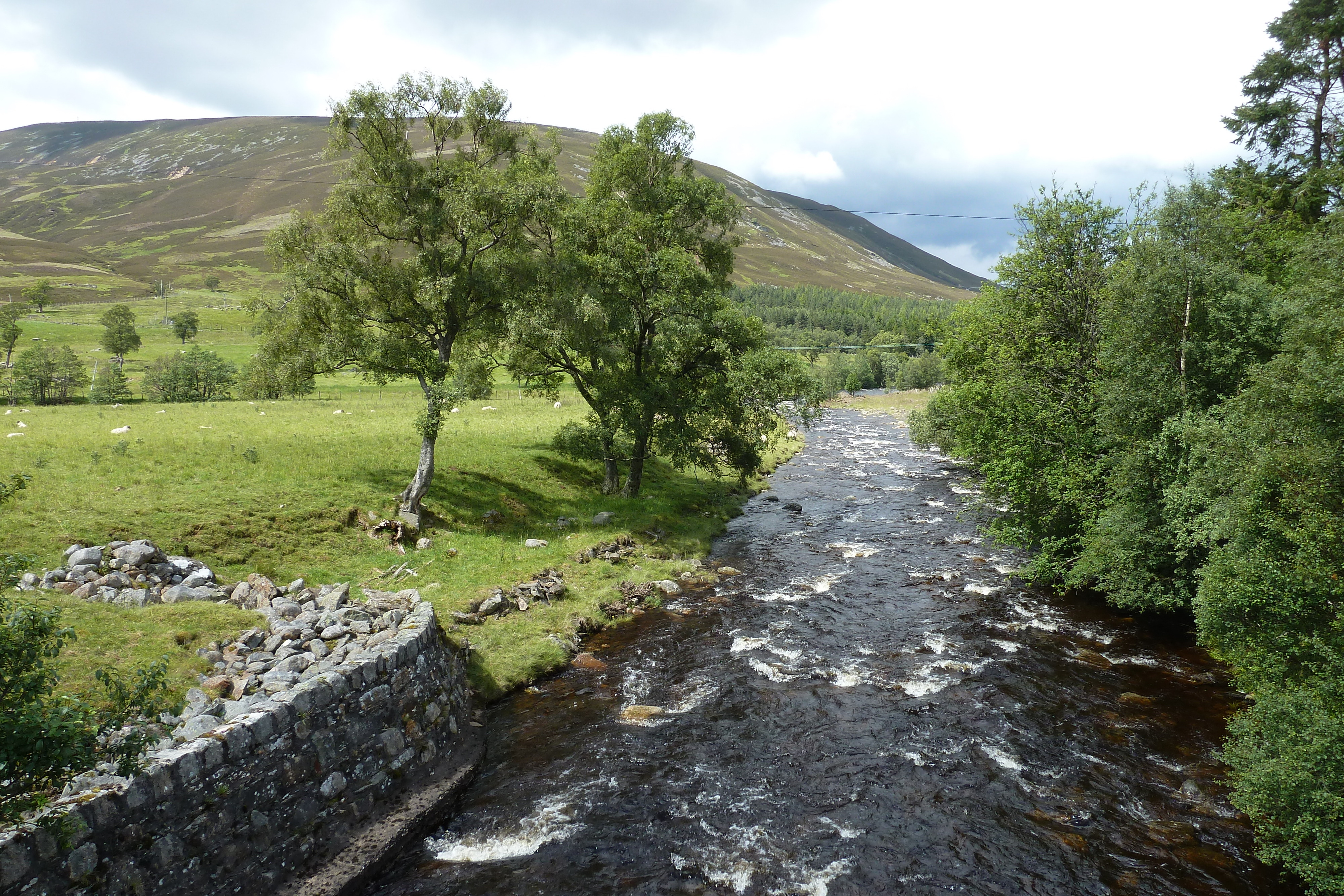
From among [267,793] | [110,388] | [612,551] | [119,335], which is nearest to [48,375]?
[110,388]

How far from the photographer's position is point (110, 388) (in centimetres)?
6262

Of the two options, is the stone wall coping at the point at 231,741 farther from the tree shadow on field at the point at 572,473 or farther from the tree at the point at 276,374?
the tree shadow on field at the point at 572,473

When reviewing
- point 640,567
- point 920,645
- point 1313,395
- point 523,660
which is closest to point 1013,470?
point 920,645

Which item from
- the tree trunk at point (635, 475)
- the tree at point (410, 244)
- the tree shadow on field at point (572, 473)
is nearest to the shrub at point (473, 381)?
the tree at point (410, 244)

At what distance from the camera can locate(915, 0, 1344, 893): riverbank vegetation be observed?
12898 millimetres

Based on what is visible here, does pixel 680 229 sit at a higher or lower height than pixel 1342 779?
higher

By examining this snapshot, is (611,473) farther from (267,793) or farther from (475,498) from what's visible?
(267,793)

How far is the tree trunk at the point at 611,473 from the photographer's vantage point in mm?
38375

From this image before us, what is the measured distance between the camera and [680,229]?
35.4m

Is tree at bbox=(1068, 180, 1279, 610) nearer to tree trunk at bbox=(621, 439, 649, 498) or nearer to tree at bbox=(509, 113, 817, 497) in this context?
tree at bbox=(509, 113, 817, 497)

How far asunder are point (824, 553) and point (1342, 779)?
22663mm

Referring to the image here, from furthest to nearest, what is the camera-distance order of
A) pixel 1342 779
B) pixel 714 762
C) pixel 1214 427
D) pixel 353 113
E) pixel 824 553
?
1. pixel 824 553
2. pixel 353 113
3. pixel 1214 427
4. pixel 714 762
5. pixel 1342 779

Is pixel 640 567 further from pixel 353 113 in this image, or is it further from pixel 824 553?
pixel 353 113

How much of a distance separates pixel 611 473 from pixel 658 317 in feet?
32.7
